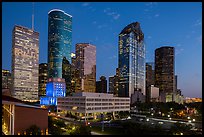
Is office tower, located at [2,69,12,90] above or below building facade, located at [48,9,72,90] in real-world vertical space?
below

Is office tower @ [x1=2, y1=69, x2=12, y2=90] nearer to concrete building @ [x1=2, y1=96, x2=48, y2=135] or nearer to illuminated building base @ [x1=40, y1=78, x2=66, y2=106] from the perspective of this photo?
illuminated building base @ [x1=40, y1=78, x2=66, y2=106]

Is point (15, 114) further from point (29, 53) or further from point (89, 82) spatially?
point (89, 82)

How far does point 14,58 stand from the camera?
49750 millimetres

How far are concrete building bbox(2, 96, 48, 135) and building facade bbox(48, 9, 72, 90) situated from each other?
5298cm

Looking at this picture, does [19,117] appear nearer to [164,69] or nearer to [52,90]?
[52,90]

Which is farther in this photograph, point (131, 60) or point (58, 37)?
point (58, 37)

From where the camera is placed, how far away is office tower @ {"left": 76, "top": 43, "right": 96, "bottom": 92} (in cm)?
6245

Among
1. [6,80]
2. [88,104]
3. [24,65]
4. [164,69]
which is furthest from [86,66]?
[88,104]

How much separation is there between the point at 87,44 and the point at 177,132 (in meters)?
64.1

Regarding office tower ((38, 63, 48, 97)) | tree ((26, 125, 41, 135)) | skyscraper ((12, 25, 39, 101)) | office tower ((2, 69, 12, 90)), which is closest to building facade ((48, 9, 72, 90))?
office tower ((38, 63, 48, 97))

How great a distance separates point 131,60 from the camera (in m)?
60.3

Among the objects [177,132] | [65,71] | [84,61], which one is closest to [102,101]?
[177,132]

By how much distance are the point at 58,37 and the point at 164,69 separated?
31.2 m

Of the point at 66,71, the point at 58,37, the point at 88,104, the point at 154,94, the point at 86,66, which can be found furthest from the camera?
the point at 86,66
